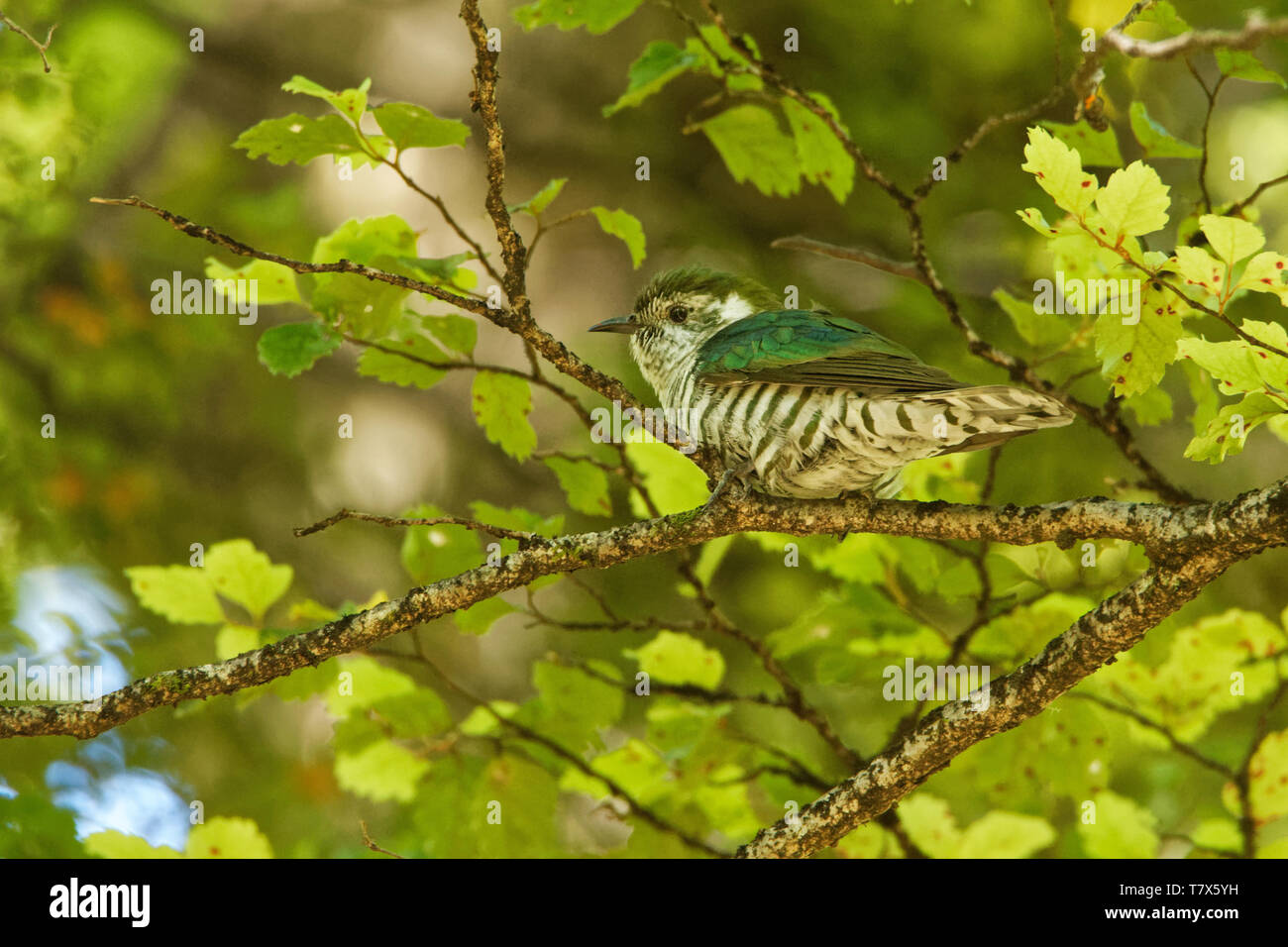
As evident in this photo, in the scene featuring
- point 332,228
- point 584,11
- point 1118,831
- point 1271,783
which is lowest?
point 1118,831

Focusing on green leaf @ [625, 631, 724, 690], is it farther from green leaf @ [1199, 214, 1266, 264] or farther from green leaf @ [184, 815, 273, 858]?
green leaf @ [1199, 214, 1266, 264]

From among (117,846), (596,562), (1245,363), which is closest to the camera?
(1245,363)

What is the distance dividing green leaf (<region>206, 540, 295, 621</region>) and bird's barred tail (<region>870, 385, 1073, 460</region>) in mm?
1852

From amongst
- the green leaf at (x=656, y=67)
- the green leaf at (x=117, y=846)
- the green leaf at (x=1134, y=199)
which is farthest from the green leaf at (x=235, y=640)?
the green leaf at (x=1134, y=199)

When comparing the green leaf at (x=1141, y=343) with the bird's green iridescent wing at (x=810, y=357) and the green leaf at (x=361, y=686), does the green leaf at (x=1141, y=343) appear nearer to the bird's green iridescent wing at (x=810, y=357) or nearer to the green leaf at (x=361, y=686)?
the bird's green iridescent wing at (x=810, y=357)

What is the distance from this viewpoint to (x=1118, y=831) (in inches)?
137

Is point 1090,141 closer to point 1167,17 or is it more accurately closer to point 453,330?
point 1167,17

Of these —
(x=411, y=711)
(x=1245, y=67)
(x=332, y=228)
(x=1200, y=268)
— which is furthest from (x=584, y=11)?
(x=332, y=228)

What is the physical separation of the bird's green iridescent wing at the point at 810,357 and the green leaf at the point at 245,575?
4.78 feet

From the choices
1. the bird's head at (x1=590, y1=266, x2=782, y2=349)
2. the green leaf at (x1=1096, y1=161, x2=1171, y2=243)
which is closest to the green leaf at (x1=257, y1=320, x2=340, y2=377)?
the bird's head at (x1=590, y1=266, x2=782, y2=349)

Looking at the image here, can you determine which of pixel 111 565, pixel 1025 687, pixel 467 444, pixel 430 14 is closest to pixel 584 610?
pixel 467 444

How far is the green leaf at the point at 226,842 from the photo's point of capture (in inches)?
129

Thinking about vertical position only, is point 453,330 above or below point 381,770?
above

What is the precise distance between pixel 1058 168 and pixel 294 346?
194cm
